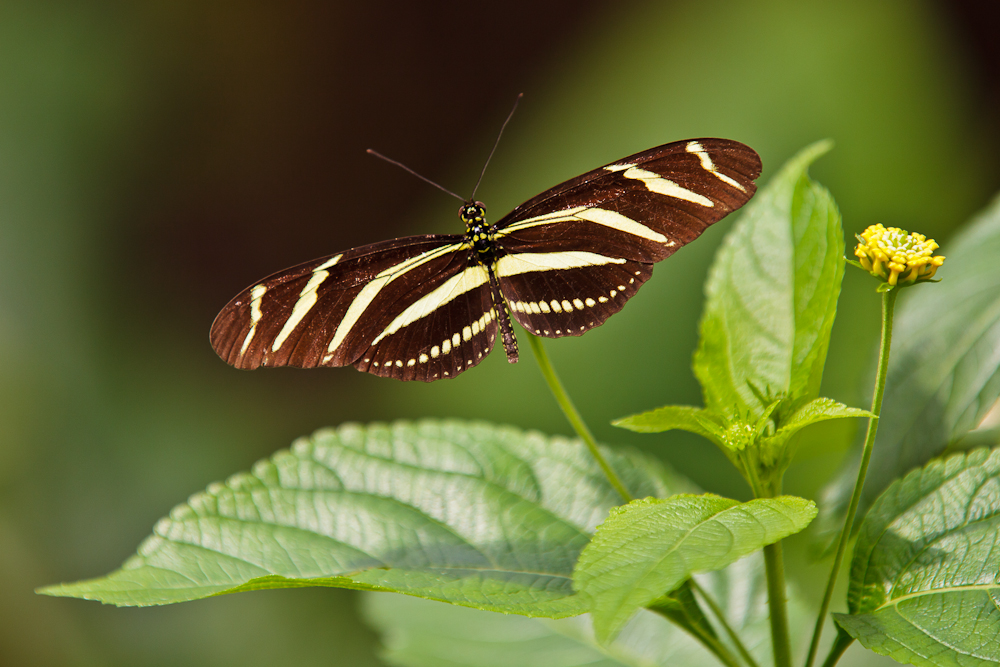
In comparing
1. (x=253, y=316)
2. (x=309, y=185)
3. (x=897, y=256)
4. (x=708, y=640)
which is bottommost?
(x=708, y=640)

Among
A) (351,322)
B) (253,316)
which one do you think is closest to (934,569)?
(351,322)

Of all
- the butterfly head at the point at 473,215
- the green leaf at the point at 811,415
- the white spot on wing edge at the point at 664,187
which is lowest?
the green leaf at the point at 811,415

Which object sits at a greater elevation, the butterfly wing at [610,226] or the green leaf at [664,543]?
the butterfly wing at [610,226]

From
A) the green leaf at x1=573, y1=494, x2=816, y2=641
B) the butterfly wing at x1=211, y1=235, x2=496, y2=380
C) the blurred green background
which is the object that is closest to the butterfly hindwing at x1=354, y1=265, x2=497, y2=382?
the butterfly wing at x1=211, y1=235, x2=496, y2=380

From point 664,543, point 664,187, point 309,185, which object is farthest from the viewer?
point 309,185

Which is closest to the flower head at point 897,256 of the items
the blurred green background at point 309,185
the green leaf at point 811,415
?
the green leaf at point 811,415

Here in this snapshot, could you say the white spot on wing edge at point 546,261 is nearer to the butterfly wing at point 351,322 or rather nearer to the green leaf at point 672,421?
the butterfly wing at point 351,322

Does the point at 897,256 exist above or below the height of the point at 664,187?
below

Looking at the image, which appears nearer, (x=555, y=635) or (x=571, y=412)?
(x=571, y=412)

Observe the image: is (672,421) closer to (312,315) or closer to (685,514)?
(685,514)
